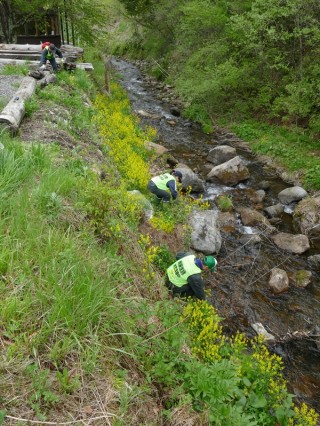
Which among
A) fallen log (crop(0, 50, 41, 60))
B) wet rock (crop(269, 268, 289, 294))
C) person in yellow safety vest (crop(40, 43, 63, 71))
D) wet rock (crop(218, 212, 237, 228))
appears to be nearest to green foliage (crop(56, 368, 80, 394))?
wet rock (crop(269, 268, 289, 294))

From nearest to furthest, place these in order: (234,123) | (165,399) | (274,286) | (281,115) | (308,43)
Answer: (165,399) → (274,286) → (308,43) → (281,115) → (234,123)

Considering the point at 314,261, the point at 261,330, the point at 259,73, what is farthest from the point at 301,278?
the point at 259,73

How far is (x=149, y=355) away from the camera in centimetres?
333

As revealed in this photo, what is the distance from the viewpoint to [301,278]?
26.0ft

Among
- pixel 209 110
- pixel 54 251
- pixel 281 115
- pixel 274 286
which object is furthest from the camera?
pixel 209 110

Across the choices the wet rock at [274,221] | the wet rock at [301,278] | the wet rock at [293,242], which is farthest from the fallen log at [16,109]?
the wet rock at [274,221]

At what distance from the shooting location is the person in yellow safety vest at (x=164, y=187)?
8.74 m

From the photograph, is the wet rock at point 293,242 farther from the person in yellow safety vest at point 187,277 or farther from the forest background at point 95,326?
the person in yellow safety vest at point 187,277

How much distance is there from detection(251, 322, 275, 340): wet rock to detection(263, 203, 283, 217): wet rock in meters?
4.65

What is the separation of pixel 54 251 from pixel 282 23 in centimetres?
1471

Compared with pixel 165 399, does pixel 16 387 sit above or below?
above

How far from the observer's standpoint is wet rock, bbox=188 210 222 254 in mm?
8289

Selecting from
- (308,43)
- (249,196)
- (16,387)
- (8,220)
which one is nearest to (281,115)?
(308,43)

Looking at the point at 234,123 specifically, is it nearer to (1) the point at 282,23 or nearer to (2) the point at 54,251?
(1) the point at 282,23
